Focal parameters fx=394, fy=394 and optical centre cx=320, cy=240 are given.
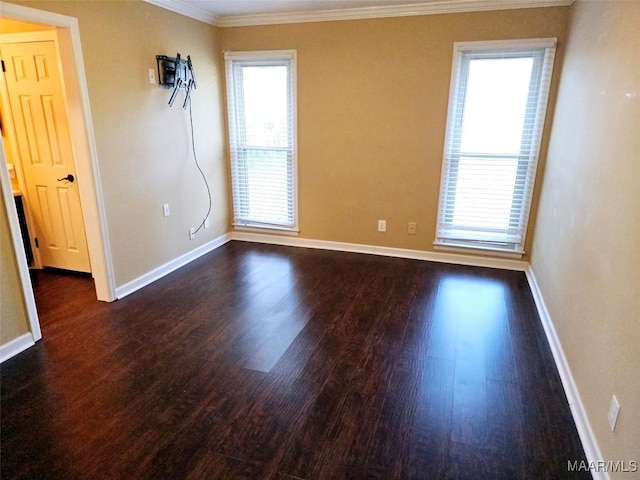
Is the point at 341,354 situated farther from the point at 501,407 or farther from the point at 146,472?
the point at 146,472

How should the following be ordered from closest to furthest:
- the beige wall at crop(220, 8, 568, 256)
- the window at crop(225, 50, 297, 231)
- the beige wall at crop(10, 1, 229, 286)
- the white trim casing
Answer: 1. the white trim casing
2. the beige wall at crop(10, 1, 229, 286)
3. the beige wall at crop(220, 8, 568, 256)
4. the window at crop(225, 50, 297, 231)

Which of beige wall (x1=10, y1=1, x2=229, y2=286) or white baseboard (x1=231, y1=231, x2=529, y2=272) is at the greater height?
beige wall (x1=10, y1=1, x2=229, y2=286)

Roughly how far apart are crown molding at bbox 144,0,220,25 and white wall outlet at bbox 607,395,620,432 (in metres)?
4.07

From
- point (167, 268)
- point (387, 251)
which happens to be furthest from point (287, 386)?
point (387, 251)

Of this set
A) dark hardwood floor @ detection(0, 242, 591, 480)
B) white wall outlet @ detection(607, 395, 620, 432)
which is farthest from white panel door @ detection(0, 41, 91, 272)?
white wall outlet @ detection(607, 395, 620, 432)

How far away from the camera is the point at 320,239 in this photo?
181 inches

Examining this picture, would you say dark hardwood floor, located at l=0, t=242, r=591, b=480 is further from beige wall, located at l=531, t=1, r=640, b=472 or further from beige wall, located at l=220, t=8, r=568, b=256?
beige wall, located at l=220, t=8, r=568, b=256

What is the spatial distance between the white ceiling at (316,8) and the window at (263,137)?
0.35 meters

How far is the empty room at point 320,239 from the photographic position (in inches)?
71.0

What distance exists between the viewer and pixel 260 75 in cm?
429

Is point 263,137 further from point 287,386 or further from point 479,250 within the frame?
point 287,386

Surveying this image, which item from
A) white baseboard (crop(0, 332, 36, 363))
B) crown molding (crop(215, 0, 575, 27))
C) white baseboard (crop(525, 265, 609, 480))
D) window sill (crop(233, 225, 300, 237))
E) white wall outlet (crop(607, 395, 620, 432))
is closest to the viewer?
white wall outlet (crop(607, 395, 620, 432))

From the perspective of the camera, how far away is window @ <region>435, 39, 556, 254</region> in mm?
3500

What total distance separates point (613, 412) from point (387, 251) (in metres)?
2.88
